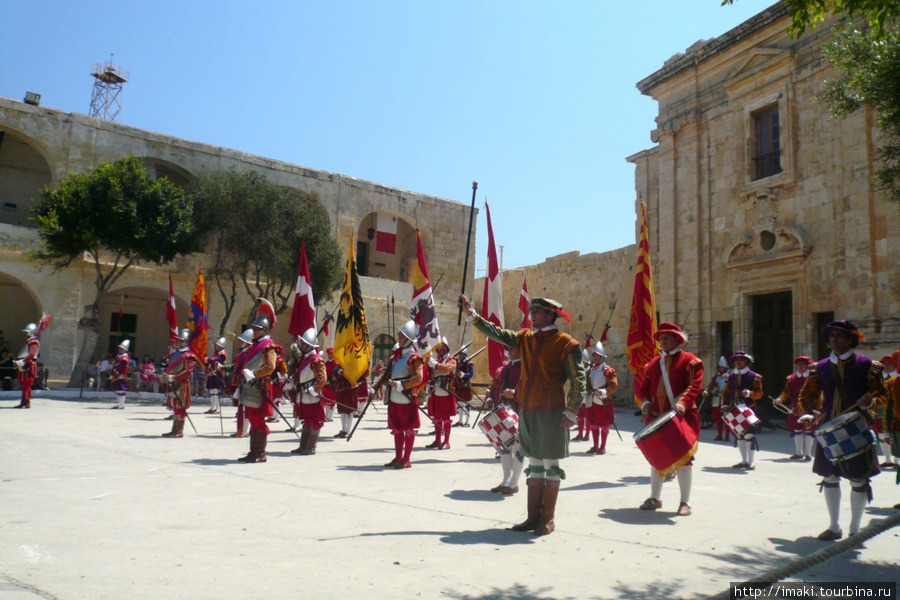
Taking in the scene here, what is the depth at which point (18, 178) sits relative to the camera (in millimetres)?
25766

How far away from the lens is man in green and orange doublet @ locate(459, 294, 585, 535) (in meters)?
5.04

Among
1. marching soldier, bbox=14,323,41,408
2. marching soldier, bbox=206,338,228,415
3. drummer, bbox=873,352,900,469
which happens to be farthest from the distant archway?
drummer, bbox=873,352,900,469

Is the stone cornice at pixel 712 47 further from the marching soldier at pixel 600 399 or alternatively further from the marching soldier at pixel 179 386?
the marching soldier at pixel 179 386

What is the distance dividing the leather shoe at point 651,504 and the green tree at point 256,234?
20.0 metres

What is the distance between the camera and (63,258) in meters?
22.3

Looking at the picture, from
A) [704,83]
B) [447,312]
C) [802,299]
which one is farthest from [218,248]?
[802,299]

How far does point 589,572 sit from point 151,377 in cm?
2136

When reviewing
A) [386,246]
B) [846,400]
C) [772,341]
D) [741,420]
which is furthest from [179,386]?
[386,246]

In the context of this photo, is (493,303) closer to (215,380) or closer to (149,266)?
(215,380)

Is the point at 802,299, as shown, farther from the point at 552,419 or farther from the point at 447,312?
the point at 447,312

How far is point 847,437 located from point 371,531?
3.65 metres

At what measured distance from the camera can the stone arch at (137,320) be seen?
88.0 ft

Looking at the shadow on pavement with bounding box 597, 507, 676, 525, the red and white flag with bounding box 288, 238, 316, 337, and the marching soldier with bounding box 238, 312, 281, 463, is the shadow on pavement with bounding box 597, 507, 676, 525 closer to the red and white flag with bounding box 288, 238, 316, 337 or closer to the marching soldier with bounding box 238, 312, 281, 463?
the marching soldier with bounding box 238, 312, 281, 463

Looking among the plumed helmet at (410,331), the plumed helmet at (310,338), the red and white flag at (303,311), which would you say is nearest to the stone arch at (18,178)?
the red and white flag at (303,311)
